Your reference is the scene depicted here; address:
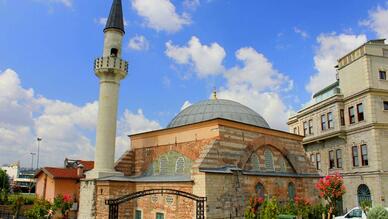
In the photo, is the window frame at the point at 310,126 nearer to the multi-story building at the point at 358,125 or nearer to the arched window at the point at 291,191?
the multi-story building at the point at 358,125

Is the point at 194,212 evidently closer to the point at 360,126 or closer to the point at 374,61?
the point at 360,126

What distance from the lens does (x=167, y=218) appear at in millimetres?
16000

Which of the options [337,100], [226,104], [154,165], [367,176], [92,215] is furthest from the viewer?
[337,100]

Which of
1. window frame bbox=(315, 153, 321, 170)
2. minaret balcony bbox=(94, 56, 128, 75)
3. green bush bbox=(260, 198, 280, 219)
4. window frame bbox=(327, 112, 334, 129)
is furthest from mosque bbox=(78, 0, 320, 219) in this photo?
window frame bbox=(315, 153, 321, 170)

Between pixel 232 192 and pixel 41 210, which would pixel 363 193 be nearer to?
pixel 232 192

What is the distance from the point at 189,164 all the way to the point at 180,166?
730 mm

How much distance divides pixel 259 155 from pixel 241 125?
2131mm

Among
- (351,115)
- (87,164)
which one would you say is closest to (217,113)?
(351,115)

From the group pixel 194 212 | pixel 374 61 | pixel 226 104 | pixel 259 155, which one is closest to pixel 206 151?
pixel 194 212

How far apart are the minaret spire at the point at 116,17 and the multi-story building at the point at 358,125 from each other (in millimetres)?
16431

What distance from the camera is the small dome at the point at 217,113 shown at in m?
20.1

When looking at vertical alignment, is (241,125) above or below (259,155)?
above

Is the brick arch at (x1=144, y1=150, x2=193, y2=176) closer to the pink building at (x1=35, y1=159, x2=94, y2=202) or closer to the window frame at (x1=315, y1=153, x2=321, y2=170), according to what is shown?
the pink building at (x1=35, y1=159, x2=94, y2=202)

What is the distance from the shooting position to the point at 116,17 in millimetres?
20703
